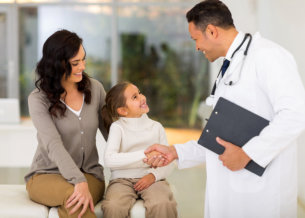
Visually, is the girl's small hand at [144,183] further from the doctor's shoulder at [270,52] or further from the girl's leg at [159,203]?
the doctor's shoulder at [270,52]

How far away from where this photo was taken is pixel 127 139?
105 inches

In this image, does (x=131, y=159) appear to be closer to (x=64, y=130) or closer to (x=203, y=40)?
(x=64, y=130)

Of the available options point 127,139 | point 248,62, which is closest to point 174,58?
point 127,139

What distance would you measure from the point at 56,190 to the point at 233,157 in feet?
3.34

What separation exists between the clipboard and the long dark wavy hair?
96 centimetres

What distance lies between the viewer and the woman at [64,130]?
93.9 inches

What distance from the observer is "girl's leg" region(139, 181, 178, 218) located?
7.88 feet

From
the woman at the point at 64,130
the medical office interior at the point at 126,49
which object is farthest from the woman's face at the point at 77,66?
the medical office interior at the point at 126,49

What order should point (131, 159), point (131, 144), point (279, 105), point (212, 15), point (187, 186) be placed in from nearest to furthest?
point (279, 105), point (212, 15), point (131, 159), point (131, 144), point (187, 186)

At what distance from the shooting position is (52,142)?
2.41 m

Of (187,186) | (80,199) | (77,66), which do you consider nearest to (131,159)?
(80,199)

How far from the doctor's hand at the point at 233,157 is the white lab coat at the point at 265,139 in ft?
0.17

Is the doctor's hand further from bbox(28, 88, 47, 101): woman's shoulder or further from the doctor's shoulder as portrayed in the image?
bbox(28, 88, 47, 101): woman's shoulder

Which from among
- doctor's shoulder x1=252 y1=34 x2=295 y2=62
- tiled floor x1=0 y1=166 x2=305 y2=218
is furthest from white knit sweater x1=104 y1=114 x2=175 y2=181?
tiled floor x1=0 y1=166 x2=305 y2=218
